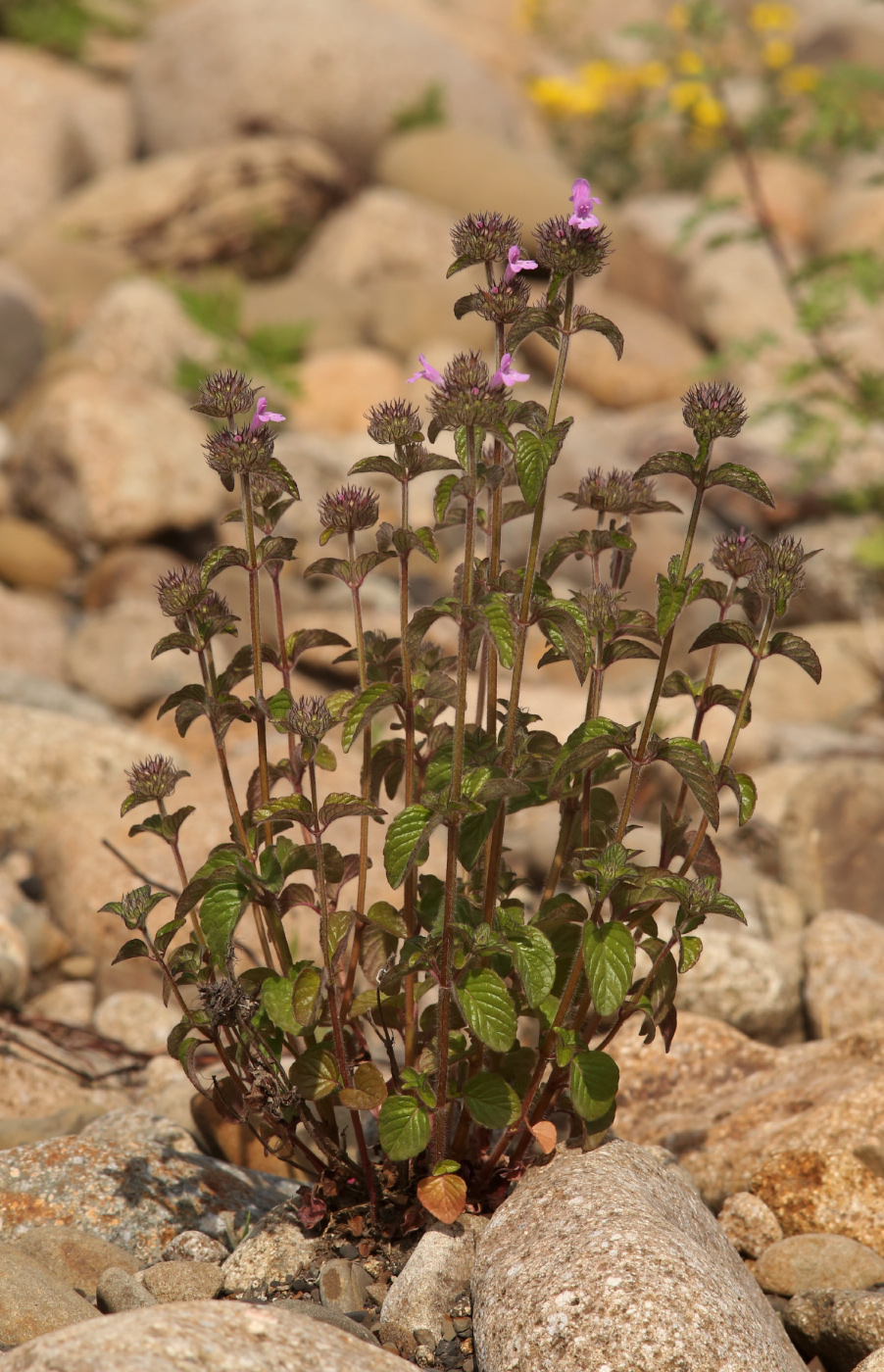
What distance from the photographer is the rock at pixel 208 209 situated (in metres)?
12.4

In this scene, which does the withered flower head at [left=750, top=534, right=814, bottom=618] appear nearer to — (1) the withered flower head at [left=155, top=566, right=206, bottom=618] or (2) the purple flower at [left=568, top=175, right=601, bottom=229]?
(2) the purple flower at [left=568, top=175, right=601, bottom=229]

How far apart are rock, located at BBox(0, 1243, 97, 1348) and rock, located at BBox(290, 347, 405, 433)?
802 centimetres

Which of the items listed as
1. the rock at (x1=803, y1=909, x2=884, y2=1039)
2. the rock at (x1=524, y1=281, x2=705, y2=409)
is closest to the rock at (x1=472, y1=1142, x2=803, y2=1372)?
the rock at (x1=803, y1=909, x2=884, y2=1039)

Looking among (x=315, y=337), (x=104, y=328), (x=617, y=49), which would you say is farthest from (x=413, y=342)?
(x=617, y=49)

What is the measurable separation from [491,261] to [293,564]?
5857 millimetres

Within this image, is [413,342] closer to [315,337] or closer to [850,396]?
[315,337]

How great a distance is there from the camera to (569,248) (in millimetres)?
2211

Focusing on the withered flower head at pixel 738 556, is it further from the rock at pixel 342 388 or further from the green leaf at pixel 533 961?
the rock at pixel 342 388

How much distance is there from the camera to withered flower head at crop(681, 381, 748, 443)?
2.23 meters

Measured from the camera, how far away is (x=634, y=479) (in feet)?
8.39

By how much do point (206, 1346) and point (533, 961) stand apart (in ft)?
2.76

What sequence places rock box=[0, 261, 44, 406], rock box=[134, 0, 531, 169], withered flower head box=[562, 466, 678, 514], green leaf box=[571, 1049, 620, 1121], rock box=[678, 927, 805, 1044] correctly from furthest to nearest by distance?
rock box=[134, 0, 531, 169] → rock box=[0, 261, 44, 406] → rock box=[678, 927, 805, 1044] → withered flower head box=[562, 466, 678, 514] → green leaf box=[571, 1049, 620, 1121]

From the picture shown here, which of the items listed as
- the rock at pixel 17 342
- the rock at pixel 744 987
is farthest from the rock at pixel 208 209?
the rock at pixel 744 987

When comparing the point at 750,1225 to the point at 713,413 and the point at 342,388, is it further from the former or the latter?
the point at 342,388
